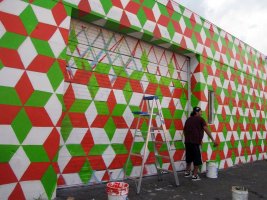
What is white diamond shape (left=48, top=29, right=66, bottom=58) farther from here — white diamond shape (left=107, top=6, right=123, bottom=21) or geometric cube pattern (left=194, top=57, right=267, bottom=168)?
geometric cube pattern (left=194, top=57, right=267, bottom=168)

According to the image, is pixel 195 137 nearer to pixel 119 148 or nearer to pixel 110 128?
pixel 119 148

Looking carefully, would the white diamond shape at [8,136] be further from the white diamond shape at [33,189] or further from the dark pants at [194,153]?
the dark pants at [194,153]

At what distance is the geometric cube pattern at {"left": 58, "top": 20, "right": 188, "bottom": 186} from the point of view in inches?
181

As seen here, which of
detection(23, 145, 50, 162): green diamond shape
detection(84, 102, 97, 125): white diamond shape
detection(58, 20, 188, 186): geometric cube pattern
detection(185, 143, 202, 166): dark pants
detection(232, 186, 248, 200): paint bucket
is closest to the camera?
detection(23, 145, 50, 162): green diamond shape

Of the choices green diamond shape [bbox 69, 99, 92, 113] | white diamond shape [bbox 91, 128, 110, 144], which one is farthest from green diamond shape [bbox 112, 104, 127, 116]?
green diamond shape [bbox 69, 99, 92, 113]

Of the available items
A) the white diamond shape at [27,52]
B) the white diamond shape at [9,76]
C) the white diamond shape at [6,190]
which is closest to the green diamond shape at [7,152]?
the white diamond shape at [6,190]

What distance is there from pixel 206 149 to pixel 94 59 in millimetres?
3863

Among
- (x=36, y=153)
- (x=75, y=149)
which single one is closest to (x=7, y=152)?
(x=36, y=153)

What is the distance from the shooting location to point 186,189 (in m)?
4.97

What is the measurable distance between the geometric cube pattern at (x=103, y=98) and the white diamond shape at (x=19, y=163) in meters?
0.74

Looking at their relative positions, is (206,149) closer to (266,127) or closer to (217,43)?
(217,43)

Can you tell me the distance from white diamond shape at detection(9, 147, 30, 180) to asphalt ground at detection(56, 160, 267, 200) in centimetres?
75

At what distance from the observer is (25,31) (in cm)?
381

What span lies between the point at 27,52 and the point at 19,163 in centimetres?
156
